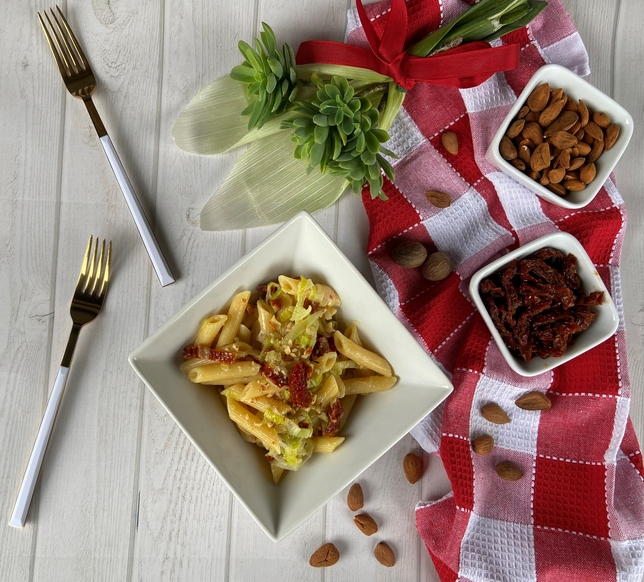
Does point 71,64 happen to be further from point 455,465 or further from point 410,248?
point 455,465

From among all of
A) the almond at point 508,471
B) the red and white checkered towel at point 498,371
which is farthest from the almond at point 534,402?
the almond at point 508,471

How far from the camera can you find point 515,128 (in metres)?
1.16

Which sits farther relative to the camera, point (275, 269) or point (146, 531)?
point (146, 531)

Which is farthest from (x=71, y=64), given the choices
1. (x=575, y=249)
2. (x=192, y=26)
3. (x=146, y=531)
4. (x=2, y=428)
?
(x=575, y=249)

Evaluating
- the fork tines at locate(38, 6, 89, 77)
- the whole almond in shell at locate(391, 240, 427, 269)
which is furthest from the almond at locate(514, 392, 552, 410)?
the fork tines at locate(38, 6, 89, 77)

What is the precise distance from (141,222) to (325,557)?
763 millimetres

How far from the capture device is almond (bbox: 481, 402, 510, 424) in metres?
1.18

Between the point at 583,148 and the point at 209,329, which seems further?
the point at 583,148

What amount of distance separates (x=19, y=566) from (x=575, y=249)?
1.25m

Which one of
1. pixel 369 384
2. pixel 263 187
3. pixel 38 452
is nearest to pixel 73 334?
pixel 38 452

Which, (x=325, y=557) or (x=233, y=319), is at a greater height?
(x=233, y=319)

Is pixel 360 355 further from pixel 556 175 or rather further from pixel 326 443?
pixel 556 175

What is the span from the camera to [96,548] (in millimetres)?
1180

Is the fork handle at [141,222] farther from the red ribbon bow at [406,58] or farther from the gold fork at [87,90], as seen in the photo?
the red ribbon bow at [406,58]
